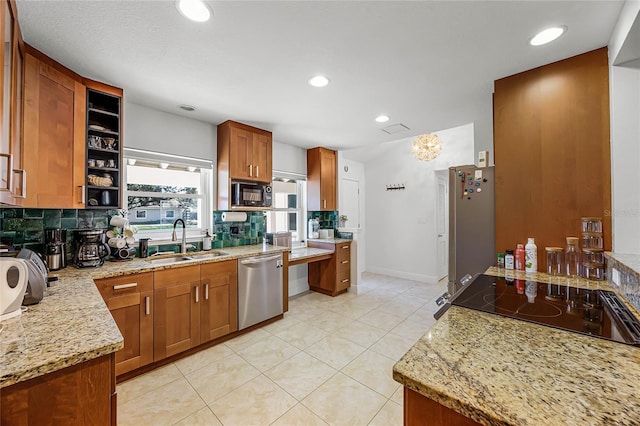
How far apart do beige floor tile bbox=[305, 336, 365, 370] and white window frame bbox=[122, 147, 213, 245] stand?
5.95ft

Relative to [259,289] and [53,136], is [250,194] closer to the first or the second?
[259,289]

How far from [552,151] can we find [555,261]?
79cm

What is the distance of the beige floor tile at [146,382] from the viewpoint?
6.32 ft

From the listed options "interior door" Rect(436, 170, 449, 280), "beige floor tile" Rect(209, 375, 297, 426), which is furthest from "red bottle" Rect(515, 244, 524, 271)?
"interior door" Rect(436, 170, 449, 280)

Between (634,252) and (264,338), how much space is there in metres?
2.97

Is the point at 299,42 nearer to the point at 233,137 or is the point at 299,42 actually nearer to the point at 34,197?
the point at 233,137

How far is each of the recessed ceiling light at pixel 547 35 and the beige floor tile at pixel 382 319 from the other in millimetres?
2827

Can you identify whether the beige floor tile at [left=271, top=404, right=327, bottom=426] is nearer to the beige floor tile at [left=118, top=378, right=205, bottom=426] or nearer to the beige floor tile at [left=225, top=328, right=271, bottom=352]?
the beige floor tile at [left=118, top=378, right=205, bottom=426]

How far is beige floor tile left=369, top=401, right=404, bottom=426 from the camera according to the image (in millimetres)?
1666

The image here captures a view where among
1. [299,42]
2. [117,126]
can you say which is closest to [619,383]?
[299,42]

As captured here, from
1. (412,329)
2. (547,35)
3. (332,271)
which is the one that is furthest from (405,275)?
(547,35)

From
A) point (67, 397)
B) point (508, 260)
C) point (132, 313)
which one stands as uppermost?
point (508, 260)

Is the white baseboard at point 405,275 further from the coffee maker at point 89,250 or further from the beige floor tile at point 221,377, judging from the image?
the coffee maker at point 89,250

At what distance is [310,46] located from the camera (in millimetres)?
1725
